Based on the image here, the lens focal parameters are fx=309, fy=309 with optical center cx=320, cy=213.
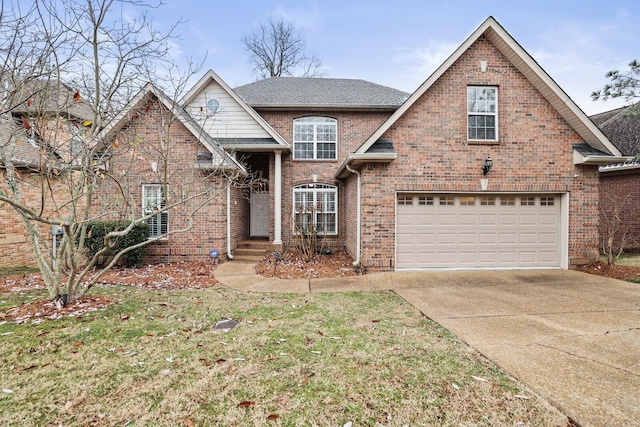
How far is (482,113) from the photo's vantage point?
863 centimetres

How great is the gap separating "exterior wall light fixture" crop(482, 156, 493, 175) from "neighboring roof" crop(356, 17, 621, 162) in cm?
233

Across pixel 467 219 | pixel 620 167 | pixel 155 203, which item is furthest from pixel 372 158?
pixel 620 167

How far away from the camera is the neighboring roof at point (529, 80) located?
8.16 metres

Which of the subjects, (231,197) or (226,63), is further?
(226,63)

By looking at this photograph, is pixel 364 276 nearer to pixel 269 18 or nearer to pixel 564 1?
pixel 564 1

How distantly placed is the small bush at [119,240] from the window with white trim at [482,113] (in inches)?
387

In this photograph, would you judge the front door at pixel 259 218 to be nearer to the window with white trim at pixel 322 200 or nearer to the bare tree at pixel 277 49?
the window with white trim at pixel 322 200

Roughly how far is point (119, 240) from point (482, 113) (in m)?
10.7

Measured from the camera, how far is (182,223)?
32.5 ft

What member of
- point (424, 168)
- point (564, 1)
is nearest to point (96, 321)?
point (424, 168)

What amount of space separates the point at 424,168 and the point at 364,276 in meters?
3.37

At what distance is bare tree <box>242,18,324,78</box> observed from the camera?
24.8 metres

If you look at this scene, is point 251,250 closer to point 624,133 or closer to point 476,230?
point 476,230

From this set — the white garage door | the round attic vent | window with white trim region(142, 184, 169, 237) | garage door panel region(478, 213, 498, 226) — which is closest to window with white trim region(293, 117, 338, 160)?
the round attic vent
